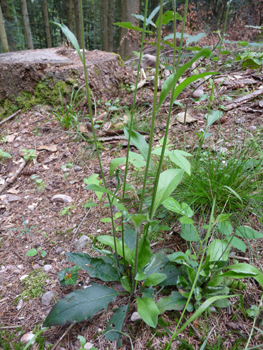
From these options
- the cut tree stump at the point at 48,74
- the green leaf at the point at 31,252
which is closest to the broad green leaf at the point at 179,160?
the green leaf at the point at 31,252

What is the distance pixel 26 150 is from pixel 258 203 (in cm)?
210

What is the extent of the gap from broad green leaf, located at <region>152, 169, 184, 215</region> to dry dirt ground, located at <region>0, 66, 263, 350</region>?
0.45m

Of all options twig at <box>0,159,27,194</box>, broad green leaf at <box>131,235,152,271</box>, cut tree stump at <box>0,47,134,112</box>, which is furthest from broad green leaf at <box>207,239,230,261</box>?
cut tree stump at <box>0,47,134,112</box>

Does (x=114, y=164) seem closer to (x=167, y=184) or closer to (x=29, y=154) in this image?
(x=167, y=184)

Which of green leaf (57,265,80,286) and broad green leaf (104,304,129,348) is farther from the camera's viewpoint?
green leaf (57,265,80,286)

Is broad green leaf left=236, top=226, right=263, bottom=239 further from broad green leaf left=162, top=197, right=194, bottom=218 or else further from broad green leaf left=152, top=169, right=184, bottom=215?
broad green leaf left=152, top=169, right=184, bottom=215

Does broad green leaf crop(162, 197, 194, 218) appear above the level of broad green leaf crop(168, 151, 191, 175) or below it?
below

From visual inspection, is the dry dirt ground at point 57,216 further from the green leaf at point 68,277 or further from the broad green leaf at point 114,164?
the broad green leaf at point 114,164

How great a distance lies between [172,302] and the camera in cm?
99

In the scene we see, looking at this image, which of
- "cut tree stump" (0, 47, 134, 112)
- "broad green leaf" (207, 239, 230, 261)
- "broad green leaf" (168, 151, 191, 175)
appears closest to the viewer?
"broad green leaf" (207, 239, 230, 261)

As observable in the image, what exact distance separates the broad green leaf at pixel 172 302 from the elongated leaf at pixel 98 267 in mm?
234

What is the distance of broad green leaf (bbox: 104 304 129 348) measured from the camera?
92 cm

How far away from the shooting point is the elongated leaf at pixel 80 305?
0.93 meters

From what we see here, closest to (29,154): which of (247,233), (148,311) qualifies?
(148,311)
